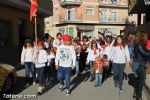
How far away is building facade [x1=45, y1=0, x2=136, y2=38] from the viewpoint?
202 ft

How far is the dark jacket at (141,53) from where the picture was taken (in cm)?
941

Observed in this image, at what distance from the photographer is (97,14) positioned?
62.8 meters

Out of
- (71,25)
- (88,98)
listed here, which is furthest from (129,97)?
(71,25)

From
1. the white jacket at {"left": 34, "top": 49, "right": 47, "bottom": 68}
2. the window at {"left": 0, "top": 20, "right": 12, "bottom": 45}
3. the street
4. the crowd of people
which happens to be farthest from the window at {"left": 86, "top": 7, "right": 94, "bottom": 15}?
the white jacket at {"left": 34, "top": 49, "right": 47, "bottom": 68}

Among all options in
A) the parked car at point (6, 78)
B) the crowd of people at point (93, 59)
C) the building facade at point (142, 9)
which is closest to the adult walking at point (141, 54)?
the crowd of people at point (93, 59)

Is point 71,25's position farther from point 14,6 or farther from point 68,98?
point 68,98

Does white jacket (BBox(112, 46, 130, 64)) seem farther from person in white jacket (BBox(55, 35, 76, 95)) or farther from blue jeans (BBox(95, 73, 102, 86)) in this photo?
person in white jacket (BBox(55, 35, 76, 95))

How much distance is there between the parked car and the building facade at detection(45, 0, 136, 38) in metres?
48.8

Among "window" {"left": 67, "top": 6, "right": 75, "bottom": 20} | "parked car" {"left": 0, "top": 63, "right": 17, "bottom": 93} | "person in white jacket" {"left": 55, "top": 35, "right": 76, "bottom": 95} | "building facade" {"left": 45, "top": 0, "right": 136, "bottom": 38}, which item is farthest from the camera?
"window" {"left": 67, "top": 6, "right": 75, "bottom": 20}

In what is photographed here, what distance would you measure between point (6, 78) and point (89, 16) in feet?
172

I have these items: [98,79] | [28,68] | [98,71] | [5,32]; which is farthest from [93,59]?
[5,32]

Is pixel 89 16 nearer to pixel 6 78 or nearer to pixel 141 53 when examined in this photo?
pixel 6 78

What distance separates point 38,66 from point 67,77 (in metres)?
0.94

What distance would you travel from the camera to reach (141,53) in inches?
372
